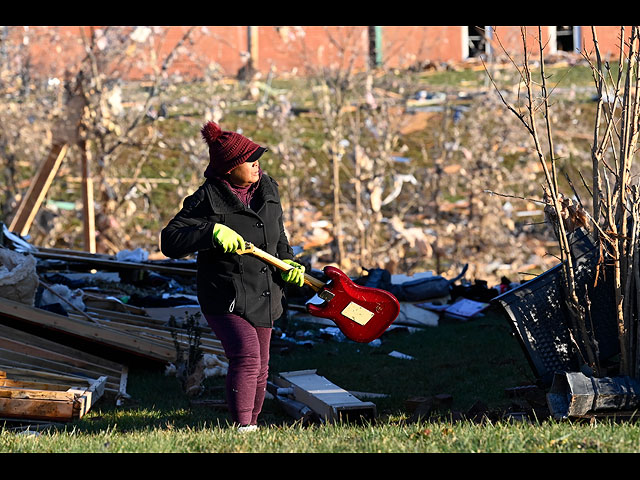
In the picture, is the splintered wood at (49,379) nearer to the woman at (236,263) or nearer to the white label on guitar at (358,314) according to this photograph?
the woman at (236,263)

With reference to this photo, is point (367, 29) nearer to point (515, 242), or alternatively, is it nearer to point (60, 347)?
point (515, 242)

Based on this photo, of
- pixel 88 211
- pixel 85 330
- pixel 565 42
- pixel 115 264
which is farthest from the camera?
pixel 565 42

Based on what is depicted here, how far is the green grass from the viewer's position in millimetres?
4266

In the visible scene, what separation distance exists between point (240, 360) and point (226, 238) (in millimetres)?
736

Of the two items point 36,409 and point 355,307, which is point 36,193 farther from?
point 355,307

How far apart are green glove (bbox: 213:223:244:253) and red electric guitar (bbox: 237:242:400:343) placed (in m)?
0.74

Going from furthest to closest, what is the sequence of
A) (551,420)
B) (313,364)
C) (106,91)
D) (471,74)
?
(471,74), (106,91), (313,364), (551,420)

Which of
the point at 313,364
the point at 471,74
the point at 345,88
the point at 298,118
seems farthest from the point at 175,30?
the point at 313,364

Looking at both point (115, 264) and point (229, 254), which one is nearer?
point (229, 254)

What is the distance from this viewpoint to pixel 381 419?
5.98 m

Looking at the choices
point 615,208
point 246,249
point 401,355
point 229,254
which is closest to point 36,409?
point 229,254

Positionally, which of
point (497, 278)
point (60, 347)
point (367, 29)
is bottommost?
point (497, 278)
